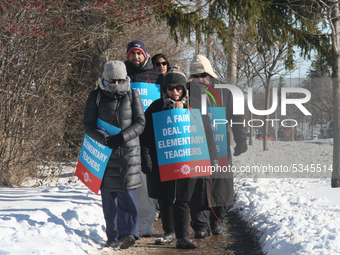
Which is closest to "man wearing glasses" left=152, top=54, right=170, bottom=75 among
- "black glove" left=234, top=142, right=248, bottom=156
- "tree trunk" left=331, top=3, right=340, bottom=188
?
"black glove" left=234, top=142, right=248, bottom=156

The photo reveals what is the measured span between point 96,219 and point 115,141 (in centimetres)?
152

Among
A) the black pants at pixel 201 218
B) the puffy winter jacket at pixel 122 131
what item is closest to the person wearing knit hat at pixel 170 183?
the puffy winter jacket at pixel 122 131

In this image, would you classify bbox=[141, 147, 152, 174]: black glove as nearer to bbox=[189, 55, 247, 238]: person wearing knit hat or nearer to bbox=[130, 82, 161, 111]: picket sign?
bbox=[189, 55, 247, 238]: person wearing knit hat

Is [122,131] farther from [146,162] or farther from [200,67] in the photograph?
[200,67]

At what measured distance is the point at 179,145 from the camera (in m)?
4.27

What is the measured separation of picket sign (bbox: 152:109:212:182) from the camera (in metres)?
4.21

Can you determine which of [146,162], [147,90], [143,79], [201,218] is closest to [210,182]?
[201,218]

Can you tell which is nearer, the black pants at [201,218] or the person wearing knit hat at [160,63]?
the black pants at [201,218]

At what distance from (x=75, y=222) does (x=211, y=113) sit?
223cm

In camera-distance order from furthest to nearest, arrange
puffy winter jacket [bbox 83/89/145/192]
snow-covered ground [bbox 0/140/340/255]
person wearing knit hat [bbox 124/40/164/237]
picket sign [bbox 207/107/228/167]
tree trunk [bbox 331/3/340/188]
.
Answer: tree trunk [bbox 331/3/340/188] < person wearing knit hat [bbox 124/40/164/237] < picket sign [bbox 207/107/228/167] < puffy winter jacket [bbox 83/89/145/192] < snow-covered ground [bbox 0/140/340/255]

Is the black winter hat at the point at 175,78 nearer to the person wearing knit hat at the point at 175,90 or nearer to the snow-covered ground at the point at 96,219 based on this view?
the person wearing knit hat at the point at 175,90

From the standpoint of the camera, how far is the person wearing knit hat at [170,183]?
163 inches

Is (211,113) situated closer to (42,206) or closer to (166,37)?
(42,206)

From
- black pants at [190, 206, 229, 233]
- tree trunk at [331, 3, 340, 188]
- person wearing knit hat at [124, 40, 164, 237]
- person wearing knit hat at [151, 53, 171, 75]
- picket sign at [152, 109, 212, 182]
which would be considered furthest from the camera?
tree trunk at [331, 3, 340, 188]
